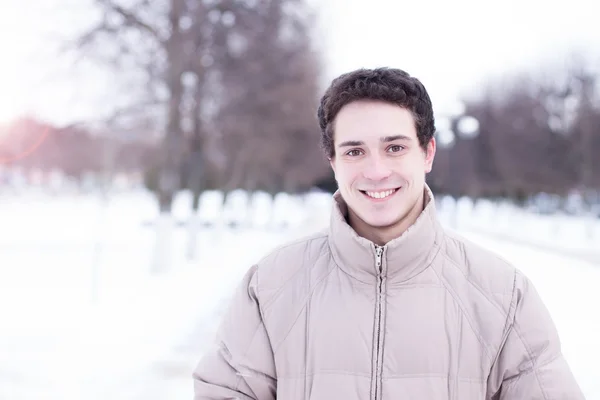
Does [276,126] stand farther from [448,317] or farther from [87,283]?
[448,317]

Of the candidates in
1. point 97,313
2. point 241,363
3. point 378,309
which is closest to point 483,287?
point 378,309

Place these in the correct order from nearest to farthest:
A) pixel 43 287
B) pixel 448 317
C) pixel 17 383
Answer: pixel 448 317 < pixel 17 383 < pixel 43 287

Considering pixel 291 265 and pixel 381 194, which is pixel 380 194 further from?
pixel 291 265

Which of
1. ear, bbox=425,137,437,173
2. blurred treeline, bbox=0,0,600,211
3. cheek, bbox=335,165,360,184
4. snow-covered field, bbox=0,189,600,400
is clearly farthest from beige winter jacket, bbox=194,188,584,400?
blurred treeline, bbox=0,0,600,211

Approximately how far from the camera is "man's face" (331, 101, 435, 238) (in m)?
1.89

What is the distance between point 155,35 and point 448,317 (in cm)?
1186

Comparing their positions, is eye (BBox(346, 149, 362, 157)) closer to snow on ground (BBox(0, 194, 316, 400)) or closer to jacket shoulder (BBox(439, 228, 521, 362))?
jacket shoulder (BBox(439, 228, 521, 362))

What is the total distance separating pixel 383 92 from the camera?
187cm

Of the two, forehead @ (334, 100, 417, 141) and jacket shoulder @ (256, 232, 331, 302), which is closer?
forehead @ (334, 100, 417, 141)

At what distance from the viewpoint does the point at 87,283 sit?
998cm

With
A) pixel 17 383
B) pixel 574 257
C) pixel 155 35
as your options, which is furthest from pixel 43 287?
pixel 574 257

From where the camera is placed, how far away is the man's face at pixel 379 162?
1.89 m

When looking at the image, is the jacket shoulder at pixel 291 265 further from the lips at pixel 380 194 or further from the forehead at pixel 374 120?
the forehead at pixel 374 120

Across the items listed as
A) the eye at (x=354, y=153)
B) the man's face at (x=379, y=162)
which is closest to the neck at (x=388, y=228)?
the man's face at (x=379, y=162)
